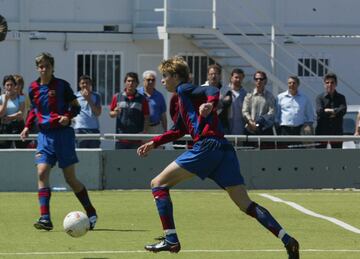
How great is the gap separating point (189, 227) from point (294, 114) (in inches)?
277

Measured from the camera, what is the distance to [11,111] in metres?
20.3

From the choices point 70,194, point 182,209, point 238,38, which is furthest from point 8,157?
point 238,38

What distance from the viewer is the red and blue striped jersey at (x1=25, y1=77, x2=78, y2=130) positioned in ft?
46.3

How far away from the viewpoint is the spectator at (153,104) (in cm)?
2069

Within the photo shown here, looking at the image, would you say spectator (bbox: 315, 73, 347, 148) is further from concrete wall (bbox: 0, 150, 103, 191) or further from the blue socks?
the blue socks

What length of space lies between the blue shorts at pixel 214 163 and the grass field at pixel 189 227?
2.60 ft

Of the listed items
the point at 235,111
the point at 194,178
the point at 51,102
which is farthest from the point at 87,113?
the point at 51,102

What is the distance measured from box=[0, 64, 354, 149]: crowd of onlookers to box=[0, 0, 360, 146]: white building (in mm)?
5418

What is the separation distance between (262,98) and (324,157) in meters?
1.41

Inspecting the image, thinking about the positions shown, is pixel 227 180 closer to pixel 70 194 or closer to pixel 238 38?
pixel 70 194

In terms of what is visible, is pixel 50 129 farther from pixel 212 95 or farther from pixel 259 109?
pixel 259 109

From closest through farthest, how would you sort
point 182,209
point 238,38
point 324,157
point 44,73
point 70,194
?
1. point 44,73
2. point 182,209
3. point 70,194
4. point 324,157
5. point 238,38

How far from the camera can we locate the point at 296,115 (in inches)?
838

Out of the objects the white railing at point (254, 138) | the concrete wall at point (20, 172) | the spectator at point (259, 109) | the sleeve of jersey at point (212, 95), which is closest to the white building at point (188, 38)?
the spectator at point (259, 109)
